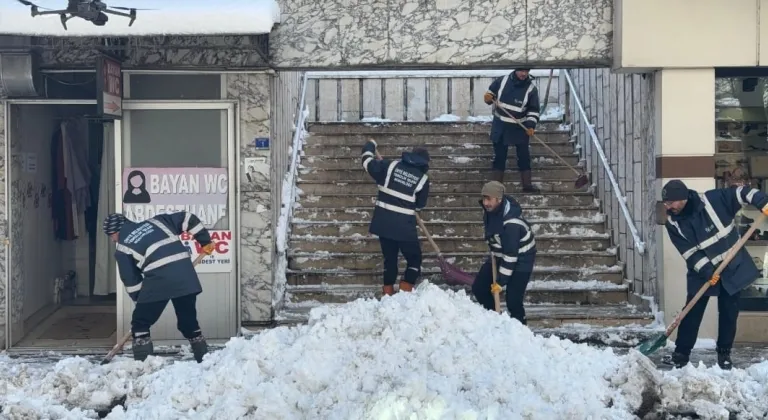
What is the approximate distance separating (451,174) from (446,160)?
1.48 feet

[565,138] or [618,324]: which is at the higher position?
[565,138]

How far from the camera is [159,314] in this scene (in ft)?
22.4

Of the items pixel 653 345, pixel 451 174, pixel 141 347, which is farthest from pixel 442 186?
pixel 141 347

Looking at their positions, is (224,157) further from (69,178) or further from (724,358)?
(724,358)

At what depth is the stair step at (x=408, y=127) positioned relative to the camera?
1213 cm

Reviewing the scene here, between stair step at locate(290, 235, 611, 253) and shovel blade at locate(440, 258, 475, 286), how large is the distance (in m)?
0.86

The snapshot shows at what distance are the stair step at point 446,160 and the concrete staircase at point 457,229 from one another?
0.01m

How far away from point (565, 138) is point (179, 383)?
7802mm

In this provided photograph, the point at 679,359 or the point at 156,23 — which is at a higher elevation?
the point at 156,23

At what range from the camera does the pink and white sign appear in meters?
7.99

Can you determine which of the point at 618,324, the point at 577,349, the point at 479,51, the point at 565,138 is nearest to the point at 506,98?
the point at 565,138

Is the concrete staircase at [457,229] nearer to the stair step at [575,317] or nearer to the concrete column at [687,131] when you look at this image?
the stair step at [575,317]

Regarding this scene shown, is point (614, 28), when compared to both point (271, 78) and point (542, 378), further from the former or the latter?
point (542, 378)

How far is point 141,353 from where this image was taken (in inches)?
264
